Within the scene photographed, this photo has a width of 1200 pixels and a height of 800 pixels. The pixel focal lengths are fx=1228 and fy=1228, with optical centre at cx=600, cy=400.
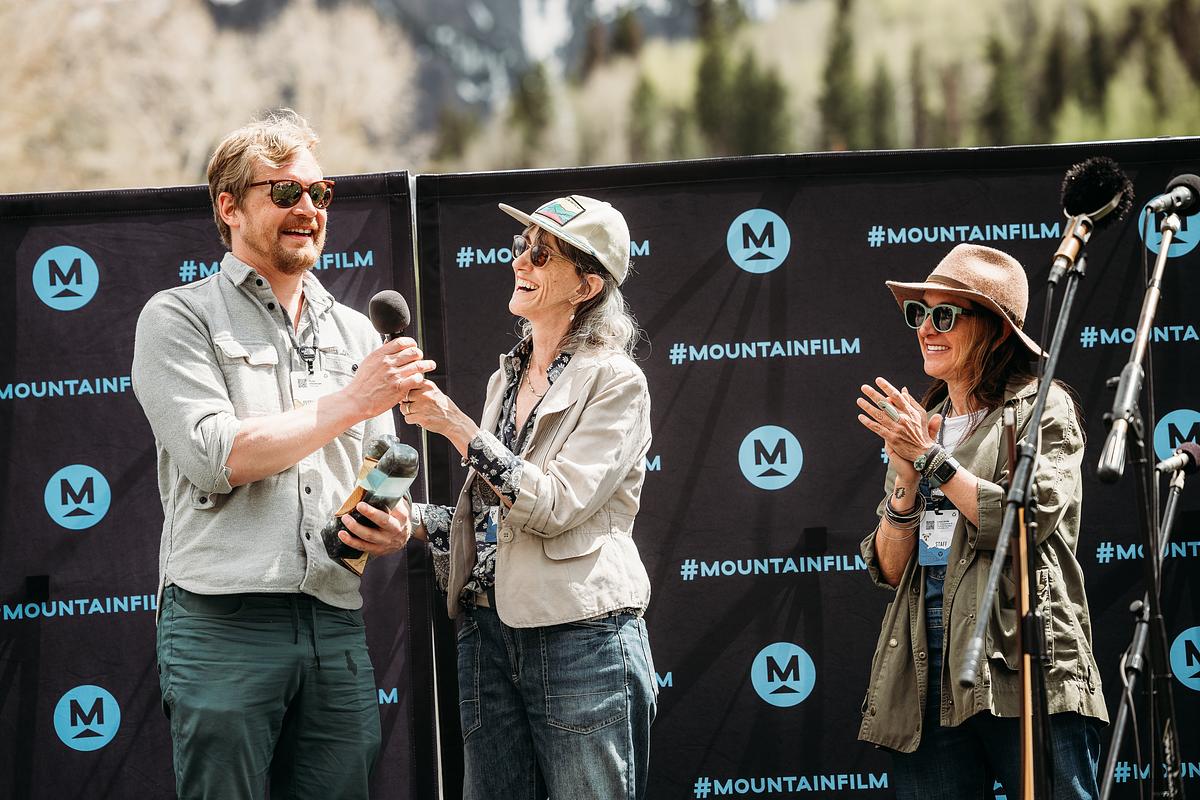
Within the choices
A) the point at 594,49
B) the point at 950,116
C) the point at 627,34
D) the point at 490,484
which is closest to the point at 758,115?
the point at 950,116

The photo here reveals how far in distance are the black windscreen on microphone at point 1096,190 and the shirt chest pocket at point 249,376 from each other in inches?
76.1

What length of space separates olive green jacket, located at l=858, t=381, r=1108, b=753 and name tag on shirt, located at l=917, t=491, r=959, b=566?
5cm

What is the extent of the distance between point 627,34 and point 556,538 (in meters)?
17.9

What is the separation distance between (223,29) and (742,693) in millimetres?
17172

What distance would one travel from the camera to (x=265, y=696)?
112 inches

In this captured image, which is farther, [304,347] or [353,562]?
[304,347]

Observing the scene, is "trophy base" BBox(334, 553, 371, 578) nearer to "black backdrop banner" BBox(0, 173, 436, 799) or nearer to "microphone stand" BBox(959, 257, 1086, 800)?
"black backdrop banner" BBox(0, 173, 436, 799)


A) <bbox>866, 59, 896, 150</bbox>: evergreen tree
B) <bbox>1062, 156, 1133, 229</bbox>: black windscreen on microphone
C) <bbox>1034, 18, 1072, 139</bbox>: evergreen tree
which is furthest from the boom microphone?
<bbox>1034, 18, 1072, 139</bbox>: evergreen tree

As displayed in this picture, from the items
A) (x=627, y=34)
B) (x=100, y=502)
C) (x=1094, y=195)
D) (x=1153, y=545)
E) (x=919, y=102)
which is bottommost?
(x=1153, y=545)

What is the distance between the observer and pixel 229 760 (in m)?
2.81

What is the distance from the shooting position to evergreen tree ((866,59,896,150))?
55.9 feet

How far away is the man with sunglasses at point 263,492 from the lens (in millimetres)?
2838

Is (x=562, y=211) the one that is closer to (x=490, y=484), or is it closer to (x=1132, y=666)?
(x=490, y=484)

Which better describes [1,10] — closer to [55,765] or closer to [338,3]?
[338,3]
